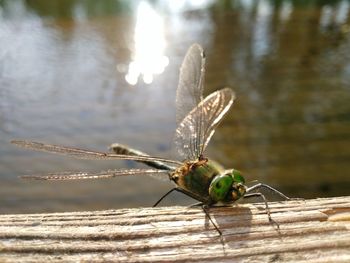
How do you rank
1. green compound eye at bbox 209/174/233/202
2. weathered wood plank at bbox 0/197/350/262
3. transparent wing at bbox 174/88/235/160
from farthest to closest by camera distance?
transparent wing at bbox 174/88/235/160 < green compound eye at bbox 209/174/233/202 < weathered wood plank at bbox 0/197/350/262

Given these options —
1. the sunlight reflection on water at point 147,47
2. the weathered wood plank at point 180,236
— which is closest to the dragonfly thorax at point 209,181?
the weathered wood plank at point 180,236

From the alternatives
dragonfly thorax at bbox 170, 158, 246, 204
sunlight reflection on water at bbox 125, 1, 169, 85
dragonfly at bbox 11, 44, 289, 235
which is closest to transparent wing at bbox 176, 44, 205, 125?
dragonfly at bbox 11, 44, 289, 235

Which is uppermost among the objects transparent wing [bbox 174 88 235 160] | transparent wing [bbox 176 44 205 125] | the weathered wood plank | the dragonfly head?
Answer: transparent wing [bbox 176 44 205 125]

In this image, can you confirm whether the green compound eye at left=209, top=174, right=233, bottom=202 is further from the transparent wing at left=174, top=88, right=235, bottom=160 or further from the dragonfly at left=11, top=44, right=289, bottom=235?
the transparent wing at left=174, top=88, right=235, bottom=160

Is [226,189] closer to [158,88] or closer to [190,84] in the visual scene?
[190,84]

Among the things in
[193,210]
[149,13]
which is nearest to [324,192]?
[193,210]

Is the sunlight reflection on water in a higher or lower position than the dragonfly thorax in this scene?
higher

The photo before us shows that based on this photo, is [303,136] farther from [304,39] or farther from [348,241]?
[348,241]

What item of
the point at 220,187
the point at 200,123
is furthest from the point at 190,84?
the point at 220,187
